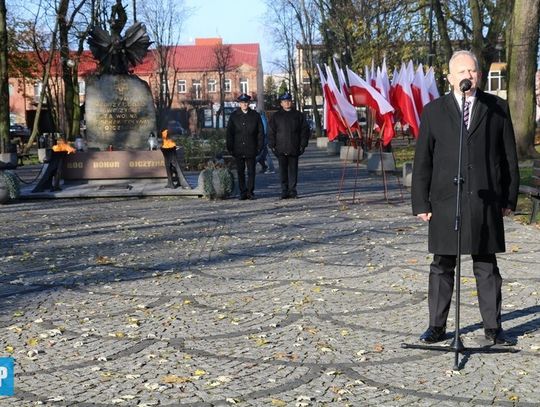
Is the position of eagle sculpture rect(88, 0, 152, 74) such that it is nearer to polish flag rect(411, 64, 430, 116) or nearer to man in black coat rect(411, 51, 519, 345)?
polish flag rect(411, 64, 430, 116)

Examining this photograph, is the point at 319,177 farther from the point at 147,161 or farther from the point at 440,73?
the point at 440,73

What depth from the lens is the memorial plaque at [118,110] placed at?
21219 millimetres

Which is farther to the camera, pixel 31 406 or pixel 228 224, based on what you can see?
pixel 228 224

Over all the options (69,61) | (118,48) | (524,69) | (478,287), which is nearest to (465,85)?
(478,287)

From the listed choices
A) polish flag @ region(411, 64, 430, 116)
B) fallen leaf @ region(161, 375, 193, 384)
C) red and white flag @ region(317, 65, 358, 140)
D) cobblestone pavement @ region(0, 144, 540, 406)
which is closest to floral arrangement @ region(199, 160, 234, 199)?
red and white flag @ region(317, 65, 358, 140)

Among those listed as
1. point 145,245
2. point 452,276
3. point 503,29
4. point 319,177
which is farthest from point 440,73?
point 452,276

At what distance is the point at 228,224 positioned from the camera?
13.8 metres

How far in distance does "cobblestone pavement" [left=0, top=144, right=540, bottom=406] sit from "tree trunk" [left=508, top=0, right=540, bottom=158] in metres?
10.1

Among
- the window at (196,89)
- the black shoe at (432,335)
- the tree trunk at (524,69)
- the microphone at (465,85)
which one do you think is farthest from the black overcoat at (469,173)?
the window at (196,89)

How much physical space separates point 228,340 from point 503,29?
88.1ft

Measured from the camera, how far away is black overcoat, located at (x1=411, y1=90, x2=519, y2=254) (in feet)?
20.2

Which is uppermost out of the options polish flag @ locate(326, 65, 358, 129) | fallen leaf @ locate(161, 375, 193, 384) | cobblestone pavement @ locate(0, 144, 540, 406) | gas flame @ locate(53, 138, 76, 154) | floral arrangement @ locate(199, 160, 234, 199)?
polish flag @ locate(326, 65, 358, 129)

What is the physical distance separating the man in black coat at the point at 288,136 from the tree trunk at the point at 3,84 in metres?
19.6

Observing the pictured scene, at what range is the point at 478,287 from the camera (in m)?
6.45
